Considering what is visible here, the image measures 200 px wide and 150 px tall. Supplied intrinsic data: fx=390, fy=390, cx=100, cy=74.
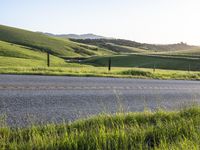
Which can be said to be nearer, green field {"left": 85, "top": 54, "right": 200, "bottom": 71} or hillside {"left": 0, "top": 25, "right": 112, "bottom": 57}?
green field {"left": 85, "top": 54, "right": 200, "bottom": 71}

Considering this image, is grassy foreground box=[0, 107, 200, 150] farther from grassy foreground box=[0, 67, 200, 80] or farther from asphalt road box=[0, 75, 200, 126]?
grassy foreground box=[0, 67, 200, 80]

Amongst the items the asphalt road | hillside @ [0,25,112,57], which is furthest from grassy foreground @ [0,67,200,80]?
hillside @ [0,25,112,57]

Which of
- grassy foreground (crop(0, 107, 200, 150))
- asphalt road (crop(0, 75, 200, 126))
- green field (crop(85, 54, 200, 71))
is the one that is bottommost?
green field (crop(85, 54, 200, 71))

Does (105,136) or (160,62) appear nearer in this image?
(105,136)

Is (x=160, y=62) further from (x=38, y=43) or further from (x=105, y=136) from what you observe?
(x=105, y=136)

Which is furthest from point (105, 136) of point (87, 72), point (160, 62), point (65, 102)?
point (160, 62)

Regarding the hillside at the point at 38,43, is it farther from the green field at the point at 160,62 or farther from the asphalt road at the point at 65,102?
the asphalt road at the point at 65,102

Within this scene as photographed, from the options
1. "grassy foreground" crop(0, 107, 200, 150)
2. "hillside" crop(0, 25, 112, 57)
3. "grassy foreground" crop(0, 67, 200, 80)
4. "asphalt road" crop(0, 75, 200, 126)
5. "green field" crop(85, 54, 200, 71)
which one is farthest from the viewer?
"hillside" crop(0, 25, 112, 57)

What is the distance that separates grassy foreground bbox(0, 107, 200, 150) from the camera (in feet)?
19.3

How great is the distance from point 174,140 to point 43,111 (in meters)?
4.15

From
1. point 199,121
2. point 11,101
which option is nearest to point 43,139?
point 199,121

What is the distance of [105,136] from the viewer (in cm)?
621

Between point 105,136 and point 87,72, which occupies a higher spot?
point 105,136

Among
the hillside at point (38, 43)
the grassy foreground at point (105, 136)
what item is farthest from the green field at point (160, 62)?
the grassy foreground at point (105, 136)
